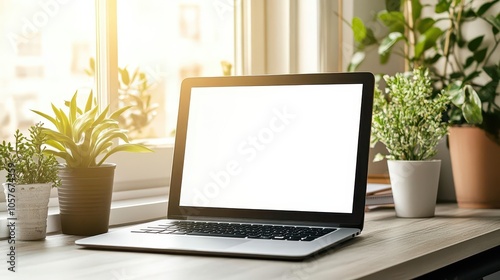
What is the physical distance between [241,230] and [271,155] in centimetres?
23

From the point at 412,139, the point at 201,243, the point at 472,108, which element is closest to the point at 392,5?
the point at 472,108

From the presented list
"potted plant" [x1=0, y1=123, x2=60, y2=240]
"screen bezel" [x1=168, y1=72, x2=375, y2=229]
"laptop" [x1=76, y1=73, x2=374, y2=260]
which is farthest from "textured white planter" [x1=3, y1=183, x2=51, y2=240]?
"screen bezel" [x1=168, y1=72, x2=375, y2=229]

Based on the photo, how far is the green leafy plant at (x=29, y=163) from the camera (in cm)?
133

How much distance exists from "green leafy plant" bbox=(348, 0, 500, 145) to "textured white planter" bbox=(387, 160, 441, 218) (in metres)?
0.29

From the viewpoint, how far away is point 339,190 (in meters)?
1.42

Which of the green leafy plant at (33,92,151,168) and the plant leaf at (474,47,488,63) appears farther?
the plant leaf at (474,47,488,63)

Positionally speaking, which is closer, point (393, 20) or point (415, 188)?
point (415, 188)

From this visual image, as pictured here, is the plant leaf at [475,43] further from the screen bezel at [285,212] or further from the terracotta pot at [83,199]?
the terracotta pot at [83,199]

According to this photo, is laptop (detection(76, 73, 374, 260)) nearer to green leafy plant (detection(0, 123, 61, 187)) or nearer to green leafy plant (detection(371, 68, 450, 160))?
green leafy plant (detection(0, 123, 61, 187))

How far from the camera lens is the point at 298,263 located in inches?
43.0

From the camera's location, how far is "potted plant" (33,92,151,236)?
140 centimetres

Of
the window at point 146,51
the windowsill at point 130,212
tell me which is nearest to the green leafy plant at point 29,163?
the windowsill at point 130,212

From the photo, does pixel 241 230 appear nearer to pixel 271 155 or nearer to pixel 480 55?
pixel 271 155

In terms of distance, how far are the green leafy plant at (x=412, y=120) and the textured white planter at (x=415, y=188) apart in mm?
41
